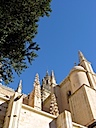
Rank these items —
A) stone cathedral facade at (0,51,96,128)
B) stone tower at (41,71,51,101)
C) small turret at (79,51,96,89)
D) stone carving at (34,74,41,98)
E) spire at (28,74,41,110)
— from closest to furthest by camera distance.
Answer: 1. stone cathedral facade at (0,51,96,128)
2. spire at (28,74,41,110)
3. small turret at (79,51,96,89)
4. stone carving at (34,74,41,98)
5. stone tower at (41,71,51,101)

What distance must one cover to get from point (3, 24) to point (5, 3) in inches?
42.1

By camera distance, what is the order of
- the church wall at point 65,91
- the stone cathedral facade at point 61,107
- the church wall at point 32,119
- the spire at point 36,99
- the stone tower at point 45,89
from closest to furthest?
the stone cathedral facade at point 61,107 < the church wall at point 32,119 < the spire at point 36,99 < the church wall at point 65,91 < the stone tower at point 45,89

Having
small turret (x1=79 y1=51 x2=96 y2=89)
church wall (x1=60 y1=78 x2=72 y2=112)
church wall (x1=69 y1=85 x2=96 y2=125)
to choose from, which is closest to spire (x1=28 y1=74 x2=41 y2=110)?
church wall (x1=60 y1=78 x2=72 y2=112)

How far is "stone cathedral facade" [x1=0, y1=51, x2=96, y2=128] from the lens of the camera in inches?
293

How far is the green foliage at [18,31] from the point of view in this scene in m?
8.30

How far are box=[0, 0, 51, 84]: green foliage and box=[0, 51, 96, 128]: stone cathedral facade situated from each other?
1793 millimetres

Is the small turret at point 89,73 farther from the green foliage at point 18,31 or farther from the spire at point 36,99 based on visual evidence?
the green foliage at point 18,31

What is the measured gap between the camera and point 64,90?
20.0 m

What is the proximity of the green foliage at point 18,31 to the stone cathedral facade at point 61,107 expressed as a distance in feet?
5.88

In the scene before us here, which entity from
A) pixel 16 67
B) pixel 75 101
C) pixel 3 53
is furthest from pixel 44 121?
pixel 75 101

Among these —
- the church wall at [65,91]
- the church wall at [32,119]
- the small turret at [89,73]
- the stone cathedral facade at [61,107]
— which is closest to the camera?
the stone cathedral facade at [61,107]

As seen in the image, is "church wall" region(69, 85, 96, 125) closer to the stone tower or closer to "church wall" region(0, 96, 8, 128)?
"church wall" region(0, 96, 8, 128)

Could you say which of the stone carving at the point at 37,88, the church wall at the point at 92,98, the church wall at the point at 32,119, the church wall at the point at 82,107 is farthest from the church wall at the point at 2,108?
the stone carving at the point at 37,88

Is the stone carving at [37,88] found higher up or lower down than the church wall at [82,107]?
higher up
